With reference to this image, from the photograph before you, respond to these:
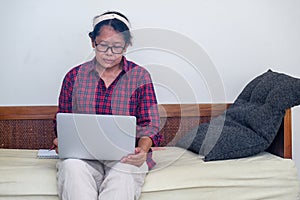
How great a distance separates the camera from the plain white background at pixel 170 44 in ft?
7.39

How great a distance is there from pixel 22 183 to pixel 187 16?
1184 millimetres

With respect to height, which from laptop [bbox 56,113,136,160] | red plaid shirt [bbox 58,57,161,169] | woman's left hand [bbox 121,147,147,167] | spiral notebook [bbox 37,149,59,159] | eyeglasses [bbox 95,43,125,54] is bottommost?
spiral notebook [bbox 37,149,59,159]

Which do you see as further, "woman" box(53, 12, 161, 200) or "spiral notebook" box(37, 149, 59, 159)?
"spiral notebook" box(37, 149, 59, 159)

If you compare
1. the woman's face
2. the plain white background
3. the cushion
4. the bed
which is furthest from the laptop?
the plain white background

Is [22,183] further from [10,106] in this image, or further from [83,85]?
[10,106]

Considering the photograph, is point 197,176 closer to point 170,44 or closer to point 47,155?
point 47,155

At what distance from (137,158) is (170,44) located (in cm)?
89

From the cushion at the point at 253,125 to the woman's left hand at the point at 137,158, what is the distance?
1.02 feet

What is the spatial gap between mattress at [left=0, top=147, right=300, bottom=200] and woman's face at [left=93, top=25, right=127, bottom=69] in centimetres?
44

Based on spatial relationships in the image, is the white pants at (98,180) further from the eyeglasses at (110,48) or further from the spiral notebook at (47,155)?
the eyeglasses at (110,48)

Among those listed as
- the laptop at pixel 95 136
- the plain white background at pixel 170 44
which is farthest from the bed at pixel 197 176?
the plain white background at pixel 170 44

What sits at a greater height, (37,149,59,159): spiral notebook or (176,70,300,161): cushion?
(176,70,300,161): cushion

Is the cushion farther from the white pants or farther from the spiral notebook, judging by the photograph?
the spiral notebook

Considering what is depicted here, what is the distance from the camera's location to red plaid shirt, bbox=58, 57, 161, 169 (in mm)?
1781
